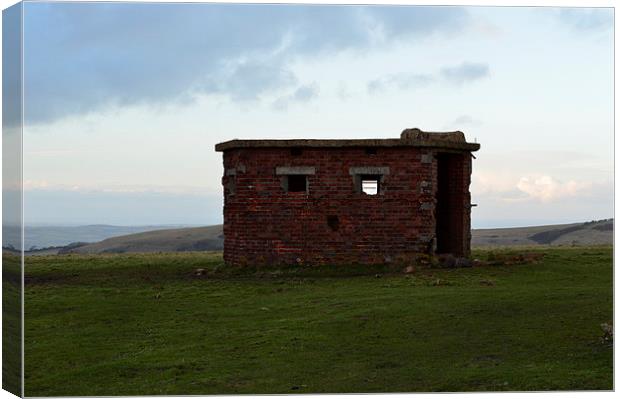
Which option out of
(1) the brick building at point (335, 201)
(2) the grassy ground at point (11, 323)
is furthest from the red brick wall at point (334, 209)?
(2) the grassy ground at point (11, 323)

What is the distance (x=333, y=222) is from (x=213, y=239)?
139 feet

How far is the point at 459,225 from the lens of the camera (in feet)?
82.9

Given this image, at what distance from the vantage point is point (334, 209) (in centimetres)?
2331

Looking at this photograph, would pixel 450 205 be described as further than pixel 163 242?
No

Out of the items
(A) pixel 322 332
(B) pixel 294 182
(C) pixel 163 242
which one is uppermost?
(B) pixel 294 182

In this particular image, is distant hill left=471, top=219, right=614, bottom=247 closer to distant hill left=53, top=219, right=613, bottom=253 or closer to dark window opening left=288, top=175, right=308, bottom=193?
distant hill left=53, top=219, right=613, bottom=253

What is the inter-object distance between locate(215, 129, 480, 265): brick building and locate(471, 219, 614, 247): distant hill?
2881 centimetres

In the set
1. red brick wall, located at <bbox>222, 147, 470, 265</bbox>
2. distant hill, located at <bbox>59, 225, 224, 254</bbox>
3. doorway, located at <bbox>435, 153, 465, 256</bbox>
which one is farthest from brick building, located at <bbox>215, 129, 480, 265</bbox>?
distant hill, located at <bbox>59, 225, 224, 254</bbox>

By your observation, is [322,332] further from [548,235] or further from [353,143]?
[548,235]

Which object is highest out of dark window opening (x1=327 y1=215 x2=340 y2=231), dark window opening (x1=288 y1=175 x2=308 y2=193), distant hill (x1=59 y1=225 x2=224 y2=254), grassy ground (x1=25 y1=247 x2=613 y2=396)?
dark window opening (x1=288 y1=175 x2=308 y2=193)

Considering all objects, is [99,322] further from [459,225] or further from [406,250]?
[459,225]

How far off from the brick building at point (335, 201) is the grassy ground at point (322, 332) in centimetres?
90

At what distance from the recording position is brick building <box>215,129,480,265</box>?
23.0m

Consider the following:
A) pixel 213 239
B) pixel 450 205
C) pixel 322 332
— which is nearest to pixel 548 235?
pixel 213 239
